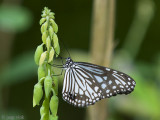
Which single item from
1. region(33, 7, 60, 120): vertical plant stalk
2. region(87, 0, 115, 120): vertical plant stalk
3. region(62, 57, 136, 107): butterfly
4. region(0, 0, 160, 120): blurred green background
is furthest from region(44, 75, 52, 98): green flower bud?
region(0, 0, 160, 120): blurred green background

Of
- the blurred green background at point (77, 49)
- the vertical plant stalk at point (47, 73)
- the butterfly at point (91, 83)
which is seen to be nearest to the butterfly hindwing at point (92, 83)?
the butterfly at point (91, 83)

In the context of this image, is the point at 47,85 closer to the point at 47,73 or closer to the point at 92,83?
the point at 47,73

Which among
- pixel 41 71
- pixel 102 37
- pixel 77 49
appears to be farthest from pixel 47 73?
pixel 77 49

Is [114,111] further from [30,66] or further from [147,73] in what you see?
[30,66]

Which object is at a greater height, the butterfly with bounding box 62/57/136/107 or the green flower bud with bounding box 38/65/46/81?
the green flower bud with bounding box 38/65/46/81

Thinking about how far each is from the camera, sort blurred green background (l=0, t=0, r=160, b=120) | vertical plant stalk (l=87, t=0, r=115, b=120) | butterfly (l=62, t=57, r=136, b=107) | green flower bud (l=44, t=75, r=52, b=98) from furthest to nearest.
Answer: blurred green background (l=0, t=0, r=160, b=120), vertical plant stalk (l=87, t=0, r=115, b=120), butterfly (l=62, t=57, r=136, b=107), green flower bud (l=44, t=75, r=52, b=98)

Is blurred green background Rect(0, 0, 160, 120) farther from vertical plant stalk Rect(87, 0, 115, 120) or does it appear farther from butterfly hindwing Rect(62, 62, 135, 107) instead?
butterfly hindwing Rect(62, 62, 135, 107)
